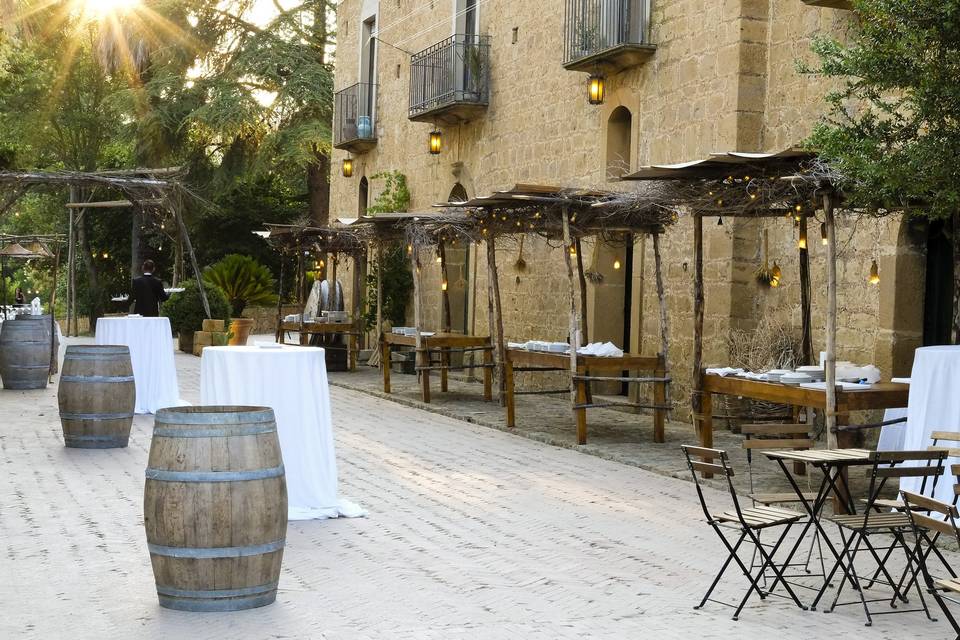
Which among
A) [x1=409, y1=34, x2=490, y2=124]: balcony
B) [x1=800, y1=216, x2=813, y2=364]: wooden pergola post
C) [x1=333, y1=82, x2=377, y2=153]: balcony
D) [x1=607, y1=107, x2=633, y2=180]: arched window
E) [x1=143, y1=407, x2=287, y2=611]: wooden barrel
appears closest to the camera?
[x1=143, y1=407, x2=287, y2=611]: wooden barrel

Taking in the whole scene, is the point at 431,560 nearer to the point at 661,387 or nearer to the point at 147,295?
the point at 661,387

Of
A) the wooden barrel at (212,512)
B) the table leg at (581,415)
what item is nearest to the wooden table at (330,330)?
the table leg at (581,415)

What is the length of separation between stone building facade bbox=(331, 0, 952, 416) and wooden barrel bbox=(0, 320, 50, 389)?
6.22 m

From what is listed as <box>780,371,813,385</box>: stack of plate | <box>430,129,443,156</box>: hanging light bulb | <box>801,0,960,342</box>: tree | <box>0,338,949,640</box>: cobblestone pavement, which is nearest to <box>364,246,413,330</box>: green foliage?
<box>430,129,443,156</box>: hanging light bulb

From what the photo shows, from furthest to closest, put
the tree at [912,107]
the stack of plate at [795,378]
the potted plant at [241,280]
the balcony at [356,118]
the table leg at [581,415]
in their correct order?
the potted plant at [241,280] → the balcony at [356,118] → the table leg at [581,415] → the stack of plate at [795,378] → the tree at [912,107]

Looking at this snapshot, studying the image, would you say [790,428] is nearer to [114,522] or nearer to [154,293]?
[114,522]

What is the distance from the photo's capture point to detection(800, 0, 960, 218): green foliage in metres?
6.88

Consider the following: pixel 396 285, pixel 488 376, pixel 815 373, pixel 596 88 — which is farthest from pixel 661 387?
pixel 396 285

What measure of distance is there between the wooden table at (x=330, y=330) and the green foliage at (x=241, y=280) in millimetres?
9814

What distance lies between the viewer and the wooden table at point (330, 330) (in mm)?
18438

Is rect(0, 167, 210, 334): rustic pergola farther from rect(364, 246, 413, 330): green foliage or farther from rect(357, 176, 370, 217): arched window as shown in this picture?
rect(357, 176, 370, 217): arched window

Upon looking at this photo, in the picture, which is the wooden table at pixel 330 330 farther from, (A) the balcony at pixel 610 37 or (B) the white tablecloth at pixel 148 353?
(B) the white tablecloth at pixel 148 353

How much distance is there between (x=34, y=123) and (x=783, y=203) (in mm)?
26665

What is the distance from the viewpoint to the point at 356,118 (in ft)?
75.7
